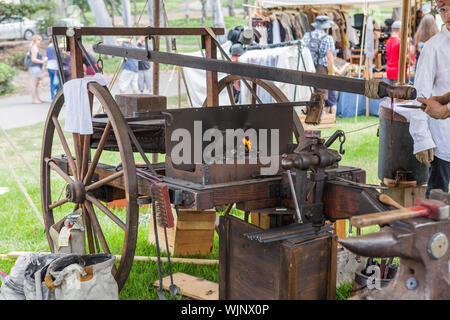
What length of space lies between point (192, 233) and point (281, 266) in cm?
179

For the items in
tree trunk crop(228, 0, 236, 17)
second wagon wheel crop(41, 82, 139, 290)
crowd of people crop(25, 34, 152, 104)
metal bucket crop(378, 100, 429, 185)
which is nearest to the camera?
second wagon wheel crop(41, 82, 139, 290)

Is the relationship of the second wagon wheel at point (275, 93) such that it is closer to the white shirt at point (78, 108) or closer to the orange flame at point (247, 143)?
the orange flame at point (247, 143)

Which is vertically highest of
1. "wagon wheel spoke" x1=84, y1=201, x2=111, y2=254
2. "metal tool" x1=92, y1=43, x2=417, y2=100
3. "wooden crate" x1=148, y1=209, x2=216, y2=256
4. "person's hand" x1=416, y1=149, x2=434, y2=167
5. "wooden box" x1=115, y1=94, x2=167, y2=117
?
"metal tool" x1=92, y1=43, x2=417, y2=100

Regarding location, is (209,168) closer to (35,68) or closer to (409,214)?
(409,214)

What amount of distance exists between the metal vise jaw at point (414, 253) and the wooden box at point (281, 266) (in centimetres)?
42

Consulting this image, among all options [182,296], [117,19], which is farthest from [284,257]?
[117,19]

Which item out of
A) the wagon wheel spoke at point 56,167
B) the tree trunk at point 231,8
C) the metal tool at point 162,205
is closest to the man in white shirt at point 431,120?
the metal tool at point 162,205

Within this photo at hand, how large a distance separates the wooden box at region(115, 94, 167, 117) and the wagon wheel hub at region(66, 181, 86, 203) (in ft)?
2.72

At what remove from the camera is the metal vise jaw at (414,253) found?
2219mm

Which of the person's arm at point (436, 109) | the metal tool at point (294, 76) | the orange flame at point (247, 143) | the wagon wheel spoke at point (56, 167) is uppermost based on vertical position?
the metal tool at point (294, 76)

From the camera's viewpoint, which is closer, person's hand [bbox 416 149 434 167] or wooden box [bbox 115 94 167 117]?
person's hand [bbox 416 149 434 167]

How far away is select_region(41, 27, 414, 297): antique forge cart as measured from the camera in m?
2.69

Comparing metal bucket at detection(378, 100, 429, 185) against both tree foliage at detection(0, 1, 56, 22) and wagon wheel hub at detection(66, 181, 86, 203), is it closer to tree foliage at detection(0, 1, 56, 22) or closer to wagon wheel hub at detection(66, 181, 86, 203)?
wagon wheel hub at detection(66, 181, 86, 203)

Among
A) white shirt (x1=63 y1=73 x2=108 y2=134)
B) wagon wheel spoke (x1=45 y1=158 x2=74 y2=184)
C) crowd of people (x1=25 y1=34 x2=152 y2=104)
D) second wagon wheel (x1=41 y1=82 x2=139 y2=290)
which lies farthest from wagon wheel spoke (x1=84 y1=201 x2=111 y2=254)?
crowd of people (x1=25 y1=34 x2=152 y2=104)
